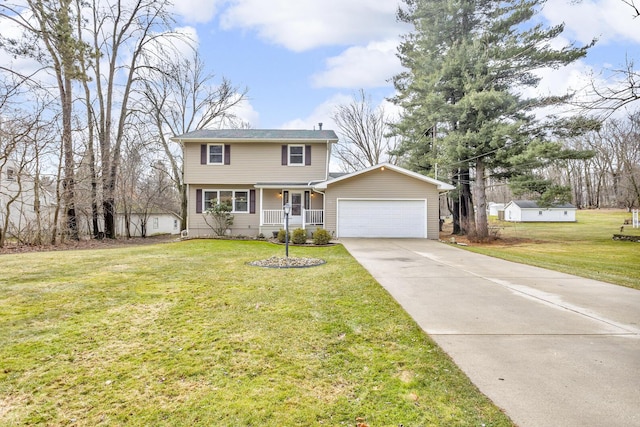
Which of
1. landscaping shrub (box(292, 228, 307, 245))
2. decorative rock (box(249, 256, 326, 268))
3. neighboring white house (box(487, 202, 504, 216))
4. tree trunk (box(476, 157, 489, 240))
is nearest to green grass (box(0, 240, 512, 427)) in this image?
decorative rock (box(249, 256, 326, 268))

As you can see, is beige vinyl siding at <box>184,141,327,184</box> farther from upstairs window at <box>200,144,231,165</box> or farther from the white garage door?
the white garage door

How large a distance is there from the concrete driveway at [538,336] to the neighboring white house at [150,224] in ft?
72.3

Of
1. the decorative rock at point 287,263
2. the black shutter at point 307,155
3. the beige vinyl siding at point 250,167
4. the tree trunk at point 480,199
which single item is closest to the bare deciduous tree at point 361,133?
the tree trunk at point 480,199

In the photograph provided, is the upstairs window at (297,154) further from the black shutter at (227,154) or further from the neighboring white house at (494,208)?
the neighboring white house at (494,208)

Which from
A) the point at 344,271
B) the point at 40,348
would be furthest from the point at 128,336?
the point at 344,271

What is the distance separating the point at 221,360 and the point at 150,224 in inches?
1028

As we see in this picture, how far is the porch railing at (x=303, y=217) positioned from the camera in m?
16.7

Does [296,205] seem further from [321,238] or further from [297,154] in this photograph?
[321,238]

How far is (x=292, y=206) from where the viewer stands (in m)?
17.4

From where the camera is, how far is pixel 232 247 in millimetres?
12938

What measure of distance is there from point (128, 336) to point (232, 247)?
9.08 meters

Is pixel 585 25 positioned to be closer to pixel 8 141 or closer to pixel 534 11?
pixel 534 11

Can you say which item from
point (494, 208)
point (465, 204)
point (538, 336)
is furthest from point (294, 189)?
point (494, 208)

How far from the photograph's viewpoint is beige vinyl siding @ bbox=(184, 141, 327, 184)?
1770 cm
